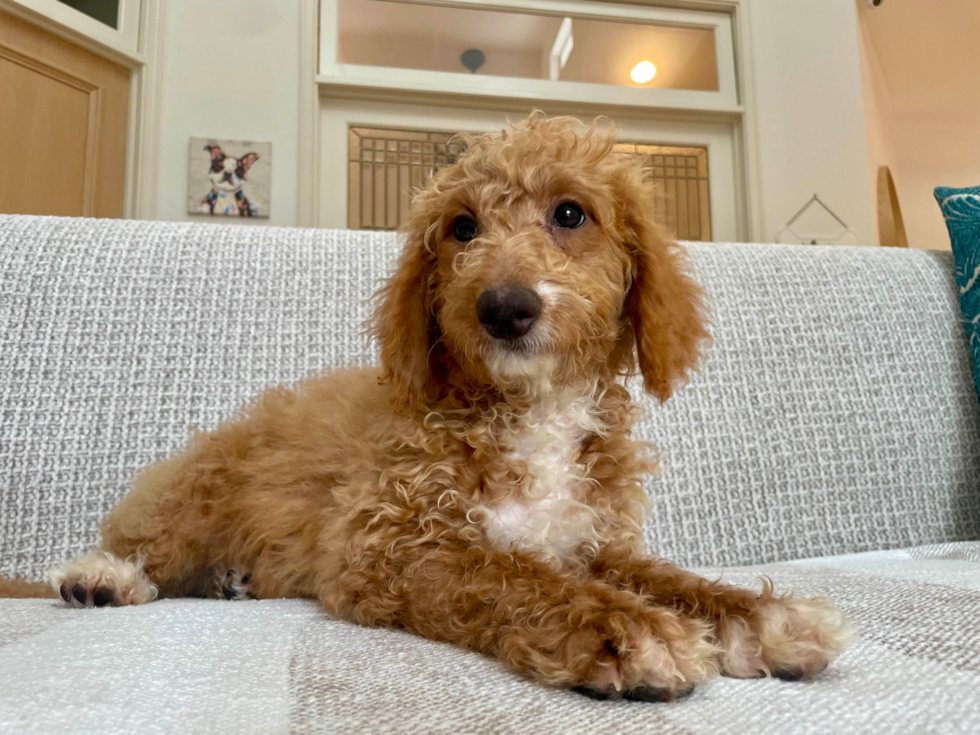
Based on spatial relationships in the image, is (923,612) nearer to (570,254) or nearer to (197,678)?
(570,254)

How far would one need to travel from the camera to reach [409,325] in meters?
1.14

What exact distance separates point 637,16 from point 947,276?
275 centimetres

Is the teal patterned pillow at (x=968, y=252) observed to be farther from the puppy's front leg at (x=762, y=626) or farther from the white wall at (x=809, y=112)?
the white wall at (x=809, y=112)

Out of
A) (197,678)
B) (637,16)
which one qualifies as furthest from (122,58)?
(197,678)

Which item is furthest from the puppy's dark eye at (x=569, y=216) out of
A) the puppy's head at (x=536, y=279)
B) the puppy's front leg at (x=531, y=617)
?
the puppy's front leg at (x=531, y=617)

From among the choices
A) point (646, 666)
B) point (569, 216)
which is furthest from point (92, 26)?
point (646, 666)

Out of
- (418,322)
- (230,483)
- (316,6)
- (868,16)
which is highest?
(868,16)

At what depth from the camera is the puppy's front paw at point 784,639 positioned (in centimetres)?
74

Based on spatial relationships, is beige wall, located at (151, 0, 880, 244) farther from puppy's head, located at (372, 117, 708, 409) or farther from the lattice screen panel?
puppy's head, located at (372, 117, 708, 409)

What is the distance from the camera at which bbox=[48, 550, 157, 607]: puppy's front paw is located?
122cm

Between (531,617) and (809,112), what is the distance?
423cm

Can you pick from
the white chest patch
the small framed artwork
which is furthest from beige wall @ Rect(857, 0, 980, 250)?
the white chest patch

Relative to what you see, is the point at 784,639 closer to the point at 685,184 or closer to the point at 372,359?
the point at 372,359

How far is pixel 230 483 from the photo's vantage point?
1.37m
